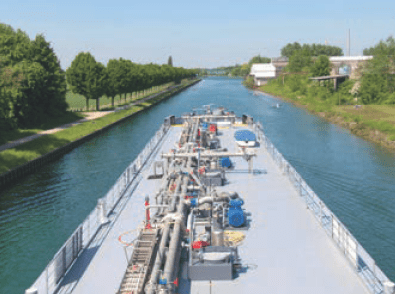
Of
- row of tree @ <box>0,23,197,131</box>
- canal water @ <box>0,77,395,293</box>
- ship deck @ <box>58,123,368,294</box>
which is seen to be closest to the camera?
ship deck @ <box>58,123,368,294</box>

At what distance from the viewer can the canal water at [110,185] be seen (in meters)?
26.6

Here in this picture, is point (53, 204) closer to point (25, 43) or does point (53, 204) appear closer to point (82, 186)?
point (82, 186)

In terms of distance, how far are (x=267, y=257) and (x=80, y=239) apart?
763 cm

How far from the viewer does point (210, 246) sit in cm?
1559

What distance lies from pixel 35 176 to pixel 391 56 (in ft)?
292

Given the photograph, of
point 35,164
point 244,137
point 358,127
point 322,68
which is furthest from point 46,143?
point 322,68

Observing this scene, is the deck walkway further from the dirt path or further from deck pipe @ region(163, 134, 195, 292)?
the dirt path

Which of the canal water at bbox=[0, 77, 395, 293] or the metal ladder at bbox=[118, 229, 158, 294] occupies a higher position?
the metal ladder at bbox=[118, 229, 158, 294]

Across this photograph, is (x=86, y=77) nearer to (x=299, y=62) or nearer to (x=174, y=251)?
(x=174, y=251)

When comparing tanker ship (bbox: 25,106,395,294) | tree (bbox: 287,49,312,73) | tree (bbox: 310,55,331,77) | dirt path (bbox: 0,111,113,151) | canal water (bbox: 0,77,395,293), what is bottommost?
canal water (bbox: 0,77,395,293)

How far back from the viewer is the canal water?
26.6 m

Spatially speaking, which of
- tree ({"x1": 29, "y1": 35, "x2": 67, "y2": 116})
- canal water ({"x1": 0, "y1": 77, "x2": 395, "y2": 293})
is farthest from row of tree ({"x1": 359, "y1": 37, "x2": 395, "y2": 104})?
tree ({"x1": 29, "y1": 35, "x2": 67, "y2": 116})

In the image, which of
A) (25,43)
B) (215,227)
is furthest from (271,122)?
(215,227)

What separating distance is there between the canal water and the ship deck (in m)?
6.87
